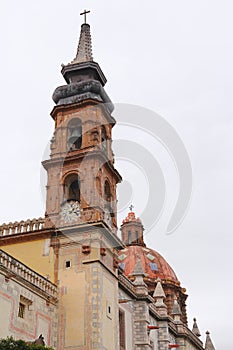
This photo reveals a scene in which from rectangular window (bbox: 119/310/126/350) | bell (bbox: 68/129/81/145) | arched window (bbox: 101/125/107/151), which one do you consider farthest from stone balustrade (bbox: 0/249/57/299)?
arched window (bbox: 101/125/107/151)

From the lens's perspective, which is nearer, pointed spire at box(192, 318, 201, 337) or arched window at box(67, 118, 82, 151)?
arched window at box(67, 118, 82, 151)

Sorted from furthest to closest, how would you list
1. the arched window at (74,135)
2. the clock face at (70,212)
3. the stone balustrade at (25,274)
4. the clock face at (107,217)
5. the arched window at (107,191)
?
the arched window at (74,135) < the arched window at (107,191) < the clock face at (107,217) < the clock face at (70,212) < the stone balustrade at (25,274)

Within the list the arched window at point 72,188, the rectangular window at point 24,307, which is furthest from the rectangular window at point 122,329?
the rectangular window at point 24,307

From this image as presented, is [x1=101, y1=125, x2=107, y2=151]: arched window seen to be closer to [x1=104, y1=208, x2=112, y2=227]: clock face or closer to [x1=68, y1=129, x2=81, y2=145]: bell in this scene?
[x1=68, y1=129, x2=81, y2=145]: bell

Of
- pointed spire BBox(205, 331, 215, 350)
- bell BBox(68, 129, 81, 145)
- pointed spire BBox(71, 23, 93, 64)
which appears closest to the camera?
bell BBox(68, 129, 81, 145)

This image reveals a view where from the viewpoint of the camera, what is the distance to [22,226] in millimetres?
32000

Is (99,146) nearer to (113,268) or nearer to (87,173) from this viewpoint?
(87,173)

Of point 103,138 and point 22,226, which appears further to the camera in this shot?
point 103,138

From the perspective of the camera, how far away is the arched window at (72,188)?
110ft

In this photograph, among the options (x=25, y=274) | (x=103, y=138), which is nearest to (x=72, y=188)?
(x=103, y=138)

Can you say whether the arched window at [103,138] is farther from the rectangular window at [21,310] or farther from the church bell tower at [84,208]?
the rectangular window at [21,310]

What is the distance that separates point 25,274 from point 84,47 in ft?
60.3

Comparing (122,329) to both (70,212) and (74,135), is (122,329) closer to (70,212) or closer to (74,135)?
(70,212)

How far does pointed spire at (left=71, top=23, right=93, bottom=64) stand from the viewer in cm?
3831
